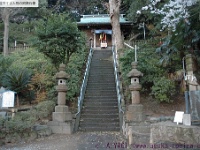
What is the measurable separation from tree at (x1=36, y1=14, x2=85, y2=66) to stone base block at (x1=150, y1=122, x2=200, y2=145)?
300 inches

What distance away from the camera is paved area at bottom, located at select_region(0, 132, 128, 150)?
6.97 metres

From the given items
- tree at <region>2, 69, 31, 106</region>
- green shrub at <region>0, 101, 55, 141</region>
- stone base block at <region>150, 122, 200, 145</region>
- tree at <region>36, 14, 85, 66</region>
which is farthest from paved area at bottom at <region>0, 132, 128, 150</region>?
tree at <region>36, 14, 85, 66</region>

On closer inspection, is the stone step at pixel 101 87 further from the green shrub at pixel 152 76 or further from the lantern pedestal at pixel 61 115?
the lantern pedestal at pixel 61 115

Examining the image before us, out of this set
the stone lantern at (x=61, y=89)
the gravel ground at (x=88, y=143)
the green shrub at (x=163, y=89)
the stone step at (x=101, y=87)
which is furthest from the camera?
the stone step at (x=101, y=87)

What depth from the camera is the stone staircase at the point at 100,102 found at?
9.85 meters


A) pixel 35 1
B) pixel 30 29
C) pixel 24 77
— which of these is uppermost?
pixel 30 29

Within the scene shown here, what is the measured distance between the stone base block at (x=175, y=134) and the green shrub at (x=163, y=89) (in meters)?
4.11

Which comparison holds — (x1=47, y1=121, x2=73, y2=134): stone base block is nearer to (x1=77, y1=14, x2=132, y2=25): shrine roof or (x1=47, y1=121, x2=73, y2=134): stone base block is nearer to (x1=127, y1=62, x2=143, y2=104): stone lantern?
(x1=127, y1=62, x2=143, y2=104): stone lantern

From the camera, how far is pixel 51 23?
12.5 metres

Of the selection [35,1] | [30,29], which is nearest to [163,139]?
[35,1]

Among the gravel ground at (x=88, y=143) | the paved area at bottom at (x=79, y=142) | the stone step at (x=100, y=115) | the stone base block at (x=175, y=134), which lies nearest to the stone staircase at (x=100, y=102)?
the stone step at (x=100, y=115)

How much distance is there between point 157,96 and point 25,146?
592 cm

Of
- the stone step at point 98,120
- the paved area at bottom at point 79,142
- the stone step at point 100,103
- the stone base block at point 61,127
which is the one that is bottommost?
the paved area at bottom at point 79,142

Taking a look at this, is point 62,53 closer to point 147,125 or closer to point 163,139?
point 147,125
